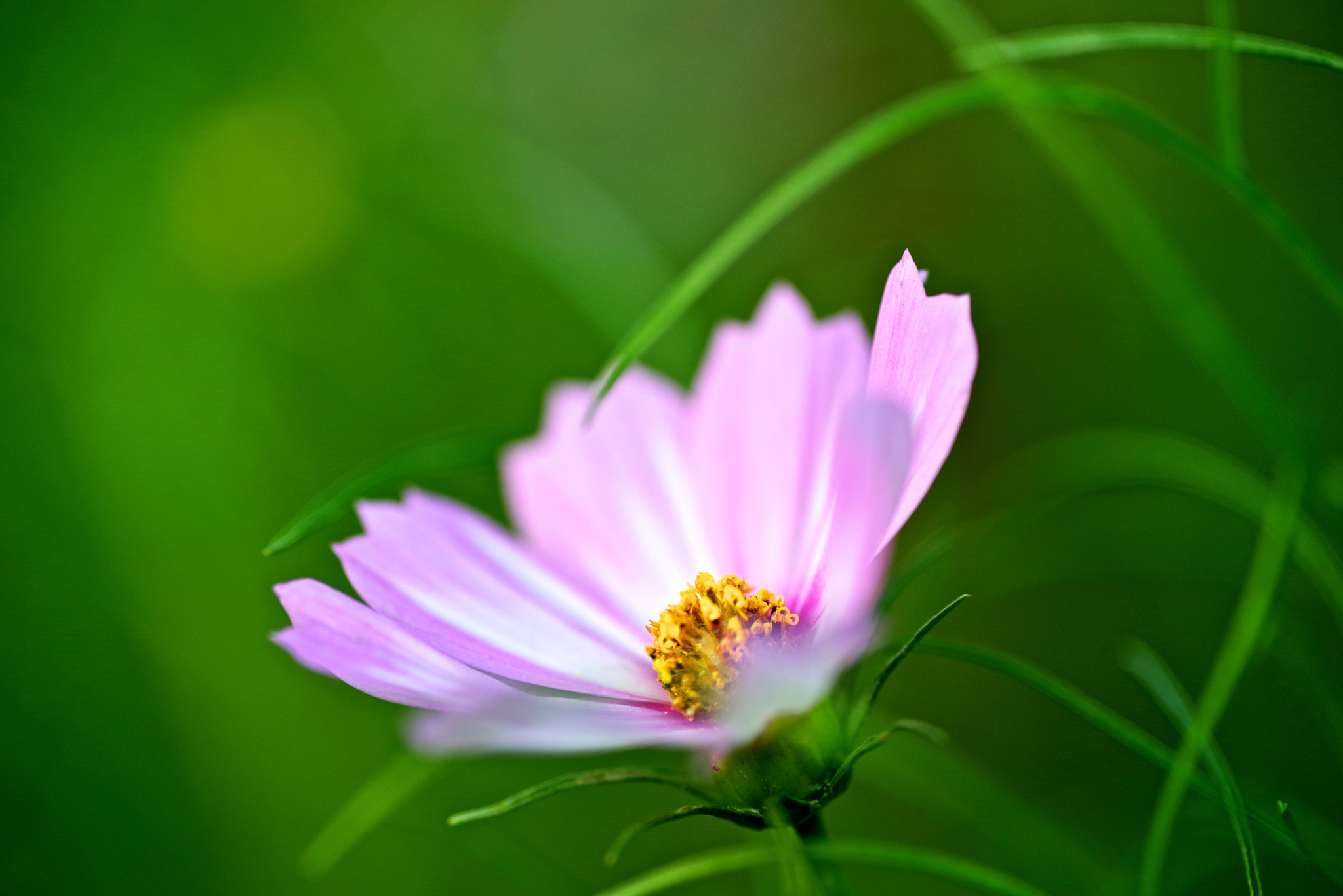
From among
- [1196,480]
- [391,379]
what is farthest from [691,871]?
[391,379]

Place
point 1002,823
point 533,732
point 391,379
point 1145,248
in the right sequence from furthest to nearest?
point 391,379
point 1002,823
point 1145,248
point 533,732

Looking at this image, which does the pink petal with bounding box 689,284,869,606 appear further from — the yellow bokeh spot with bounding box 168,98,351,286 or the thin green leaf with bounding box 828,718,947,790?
the yellow bokeh spot with bounding box 168,98,351,286

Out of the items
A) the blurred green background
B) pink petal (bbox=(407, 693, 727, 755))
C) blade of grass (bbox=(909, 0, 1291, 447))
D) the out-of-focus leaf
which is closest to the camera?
pink petal (bbox=(407, 693, 727, 755))

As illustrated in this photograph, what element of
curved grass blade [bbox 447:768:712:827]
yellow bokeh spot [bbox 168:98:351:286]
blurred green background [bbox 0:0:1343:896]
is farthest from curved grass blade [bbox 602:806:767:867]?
yellow bokeh spot [bbox 168:98:351:286]

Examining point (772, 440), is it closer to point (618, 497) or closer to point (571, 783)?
point (618, 497)

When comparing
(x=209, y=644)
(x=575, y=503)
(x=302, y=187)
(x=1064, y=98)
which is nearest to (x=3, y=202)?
(x=302, y=187)

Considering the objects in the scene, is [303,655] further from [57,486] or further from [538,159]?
[57,486]

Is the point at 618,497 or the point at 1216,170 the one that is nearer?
the point at 1216,170
